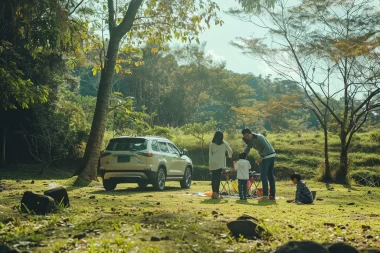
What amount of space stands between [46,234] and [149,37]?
50.7 feet

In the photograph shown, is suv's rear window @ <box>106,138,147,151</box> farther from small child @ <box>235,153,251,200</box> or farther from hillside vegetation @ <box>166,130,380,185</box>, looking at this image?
hillside vegetation @ <box>166,130,380,185</box>

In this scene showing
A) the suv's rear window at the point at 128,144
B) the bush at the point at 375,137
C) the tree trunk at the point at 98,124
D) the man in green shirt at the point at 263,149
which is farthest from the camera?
the bush at the point at 375,137

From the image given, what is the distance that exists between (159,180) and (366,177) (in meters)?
15.2

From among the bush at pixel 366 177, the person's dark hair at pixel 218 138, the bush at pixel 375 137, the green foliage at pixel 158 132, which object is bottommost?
the bush at pixel 366 177

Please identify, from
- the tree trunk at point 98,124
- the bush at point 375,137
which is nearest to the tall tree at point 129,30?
the tree trunk at point 98,124

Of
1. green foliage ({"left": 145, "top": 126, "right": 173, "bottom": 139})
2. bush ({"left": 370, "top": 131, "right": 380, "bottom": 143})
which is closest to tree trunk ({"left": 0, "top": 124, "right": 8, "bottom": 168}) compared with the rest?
green foliage ({"left": 145, "top": 126, "right": 173, "bottom": 139})

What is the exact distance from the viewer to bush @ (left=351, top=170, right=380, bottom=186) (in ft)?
86.7

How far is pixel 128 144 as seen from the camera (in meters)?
15.8

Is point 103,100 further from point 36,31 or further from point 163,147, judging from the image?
point 36,31

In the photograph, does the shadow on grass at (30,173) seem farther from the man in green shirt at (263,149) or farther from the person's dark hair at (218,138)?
the man in green shirt at (263,149)

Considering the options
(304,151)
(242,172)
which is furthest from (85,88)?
(242,172)

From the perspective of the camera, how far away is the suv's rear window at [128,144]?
1576 centimetres

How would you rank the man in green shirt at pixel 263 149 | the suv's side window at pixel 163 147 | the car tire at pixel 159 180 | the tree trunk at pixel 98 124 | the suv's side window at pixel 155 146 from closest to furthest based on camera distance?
Result: the man in green shirt at pixel 263 149 < the car tire at pixel 159 180 < the suv's side window at pixel 155 146 < the suv's side window at pixel 163 147 < the tree trunk at pixel 98 124

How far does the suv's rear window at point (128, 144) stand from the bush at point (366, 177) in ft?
48.9
